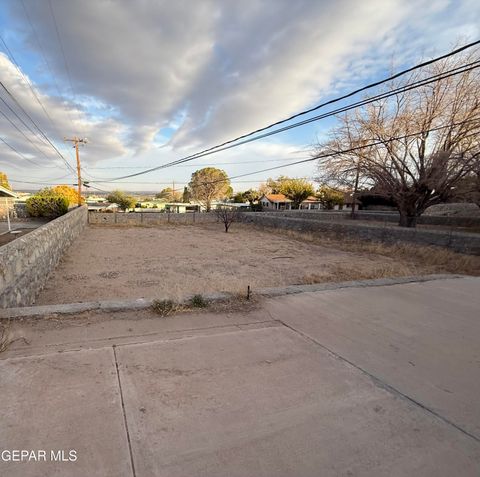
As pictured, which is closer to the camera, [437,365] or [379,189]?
[437,365]

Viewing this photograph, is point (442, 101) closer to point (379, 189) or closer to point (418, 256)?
point (379, 189)

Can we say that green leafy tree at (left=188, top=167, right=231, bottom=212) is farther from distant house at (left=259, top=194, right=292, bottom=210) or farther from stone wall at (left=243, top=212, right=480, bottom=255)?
stone wall at (left=243, top=212, right=480, bottom=255)

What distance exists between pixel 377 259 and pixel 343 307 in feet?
22.7

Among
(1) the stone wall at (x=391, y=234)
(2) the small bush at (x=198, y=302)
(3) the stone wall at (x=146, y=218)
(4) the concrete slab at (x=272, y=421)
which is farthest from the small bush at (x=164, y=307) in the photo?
(3) the stone wall at (x=146, y=218)

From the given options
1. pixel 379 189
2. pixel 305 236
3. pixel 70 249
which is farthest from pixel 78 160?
pixel 379 189

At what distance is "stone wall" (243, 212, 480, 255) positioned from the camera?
33.1ft

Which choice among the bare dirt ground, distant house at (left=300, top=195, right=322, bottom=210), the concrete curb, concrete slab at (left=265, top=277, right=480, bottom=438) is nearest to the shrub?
the bare dirt ground

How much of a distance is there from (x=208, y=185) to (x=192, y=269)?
5036 centimetres

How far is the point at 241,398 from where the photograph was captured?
229cm

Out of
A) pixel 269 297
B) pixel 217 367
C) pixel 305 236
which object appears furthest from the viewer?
pixel 305 236

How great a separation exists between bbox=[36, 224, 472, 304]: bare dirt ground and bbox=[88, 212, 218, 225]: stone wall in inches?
519

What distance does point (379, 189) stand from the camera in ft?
64.0

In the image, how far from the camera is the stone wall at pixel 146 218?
2611cm

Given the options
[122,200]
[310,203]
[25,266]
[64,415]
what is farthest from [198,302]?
[310,203]
